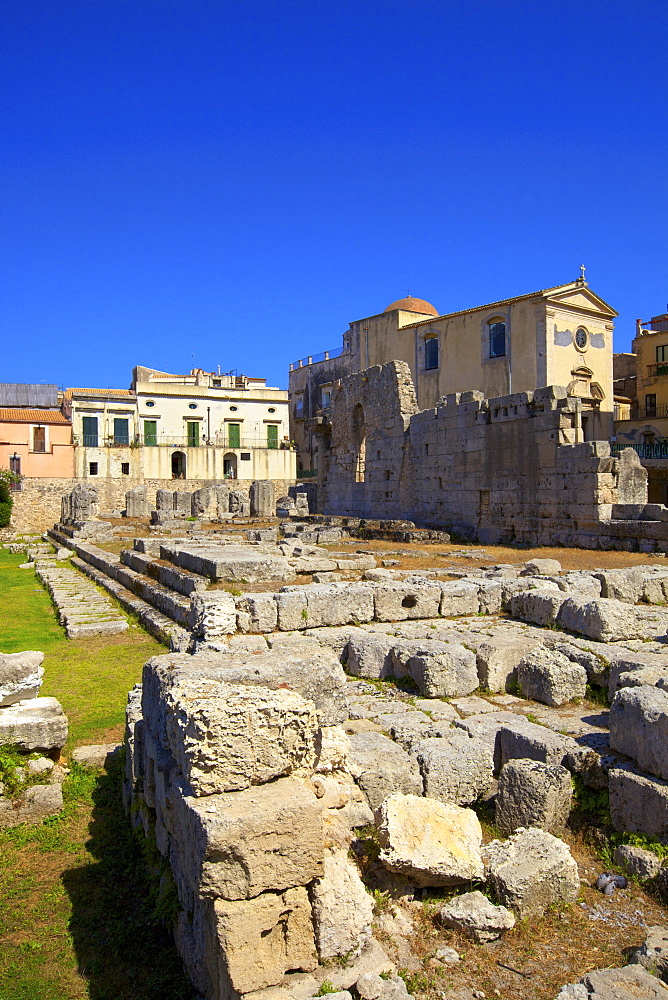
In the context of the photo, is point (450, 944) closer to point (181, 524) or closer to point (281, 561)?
point (281, 561)

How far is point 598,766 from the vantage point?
4.64 m

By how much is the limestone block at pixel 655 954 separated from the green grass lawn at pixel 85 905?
6.59ft

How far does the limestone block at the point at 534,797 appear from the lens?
167 inches

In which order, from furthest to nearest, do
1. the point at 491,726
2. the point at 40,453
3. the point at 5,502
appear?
the point at 40,453, the point at 5,502, the point at 491,726

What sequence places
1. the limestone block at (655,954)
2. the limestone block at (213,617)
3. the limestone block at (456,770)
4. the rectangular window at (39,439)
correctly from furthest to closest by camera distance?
the rectangular window at (39,439)
the limestone block at (213,617)
the limestone block at (456,770)
the limestone block at (655,954)

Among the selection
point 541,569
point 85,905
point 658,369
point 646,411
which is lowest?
point 85,905

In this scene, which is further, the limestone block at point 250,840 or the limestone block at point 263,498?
the limestone block at point 263,498

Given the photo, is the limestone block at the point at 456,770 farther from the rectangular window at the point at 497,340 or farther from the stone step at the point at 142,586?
the rectangular window at the point at 497,340

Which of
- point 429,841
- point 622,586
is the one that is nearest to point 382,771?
point 429,841

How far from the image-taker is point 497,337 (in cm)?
3142

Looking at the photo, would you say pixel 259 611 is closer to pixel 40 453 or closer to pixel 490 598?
pixel 490 598

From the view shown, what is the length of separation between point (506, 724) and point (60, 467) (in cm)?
4136

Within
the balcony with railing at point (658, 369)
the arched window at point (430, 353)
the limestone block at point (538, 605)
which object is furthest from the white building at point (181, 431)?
the limestone block at point (538, 605)

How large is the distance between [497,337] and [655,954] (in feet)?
99.5
